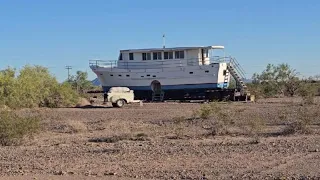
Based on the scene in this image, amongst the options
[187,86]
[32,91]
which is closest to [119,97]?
[32,91]

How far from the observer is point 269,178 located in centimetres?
1171

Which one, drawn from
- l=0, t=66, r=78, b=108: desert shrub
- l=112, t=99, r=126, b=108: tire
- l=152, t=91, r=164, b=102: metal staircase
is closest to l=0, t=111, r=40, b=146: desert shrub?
l=0, t=66, r=78, b=108: desert shrub

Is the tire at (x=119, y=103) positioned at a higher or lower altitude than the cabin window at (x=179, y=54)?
lower

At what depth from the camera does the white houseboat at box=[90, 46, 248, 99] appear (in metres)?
51.9

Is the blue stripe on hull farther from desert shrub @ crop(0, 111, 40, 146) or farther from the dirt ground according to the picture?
desert shrub @ crop(0, 111, 40, 146)

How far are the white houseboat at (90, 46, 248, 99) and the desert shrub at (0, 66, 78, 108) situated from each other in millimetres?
6702

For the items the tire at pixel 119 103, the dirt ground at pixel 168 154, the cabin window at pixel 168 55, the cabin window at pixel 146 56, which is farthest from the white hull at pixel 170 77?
the dirt ground at pixel 168 154

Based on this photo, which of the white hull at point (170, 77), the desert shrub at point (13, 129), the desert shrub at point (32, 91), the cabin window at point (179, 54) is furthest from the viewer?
the cabin window at point (179, 54)

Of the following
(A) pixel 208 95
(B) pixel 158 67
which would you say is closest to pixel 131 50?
(B) pixel 158 67

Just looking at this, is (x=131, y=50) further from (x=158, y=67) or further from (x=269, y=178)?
(x=269, y=178)

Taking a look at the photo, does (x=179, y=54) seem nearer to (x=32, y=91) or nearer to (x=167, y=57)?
(x=167, y=57)

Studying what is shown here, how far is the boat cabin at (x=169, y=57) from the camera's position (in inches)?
2069

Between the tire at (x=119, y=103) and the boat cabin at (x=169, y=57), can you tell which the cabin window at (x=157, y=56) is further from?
the tire at (x=119, y=103)

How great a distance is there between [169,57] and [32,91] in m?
14.1
